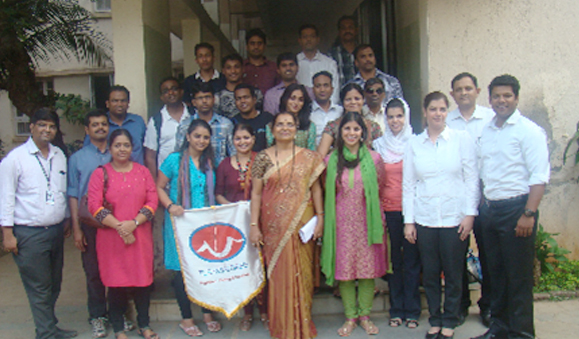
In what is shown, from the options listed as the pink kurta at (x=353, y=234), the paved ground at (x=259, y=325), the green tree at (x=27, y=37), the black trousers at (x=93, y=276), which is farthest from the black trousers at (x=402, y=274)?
the green tree at (x=27, y=37)

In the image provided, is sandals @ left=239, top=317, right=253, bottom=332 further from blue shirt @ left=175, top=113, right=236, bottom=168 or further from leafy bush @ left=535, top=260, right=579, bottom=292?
leafy bush @ left=535, top=260, right=579, bottom=292

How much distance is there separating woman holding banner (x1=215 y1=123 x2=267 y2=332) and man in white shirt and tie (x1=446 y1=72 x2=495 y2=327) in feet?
5.42

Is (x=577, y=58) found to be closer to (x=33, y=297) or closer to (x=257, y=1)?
(x=33, y=297)

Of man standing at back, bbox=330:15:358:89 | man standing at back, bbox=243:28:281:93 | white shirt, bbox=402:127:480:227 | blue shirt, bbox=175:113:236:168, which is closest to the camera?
white shirt, bbox=402:127:480:227

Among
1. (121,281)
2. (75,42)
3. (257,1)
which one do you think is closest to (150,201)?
(121,281)

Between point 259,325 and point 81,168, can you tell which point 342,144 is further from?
point 81,168

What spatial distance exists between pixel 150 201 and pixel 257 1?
7.55m

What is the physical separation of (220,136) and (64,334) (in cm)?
200

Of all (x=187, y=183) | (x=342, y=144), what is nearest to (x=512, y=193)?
→ (x=342, y=144)

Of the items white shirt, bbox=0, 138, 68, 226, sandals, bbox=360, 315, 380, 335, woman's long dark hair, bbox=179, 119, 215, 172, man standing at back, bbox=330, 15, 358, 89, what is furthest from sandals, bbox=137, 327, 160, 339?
man standing at back, bbox=330, 15, 358, 89

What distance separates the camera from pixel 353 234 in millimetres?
3475

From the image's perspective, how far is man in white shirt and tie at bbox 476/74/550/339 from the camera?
3.04m

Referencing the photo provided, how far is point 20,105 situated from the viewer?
6273mm

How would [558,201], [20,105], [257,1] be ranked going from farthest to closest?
[257,1]
[20,105]
[558,201]
